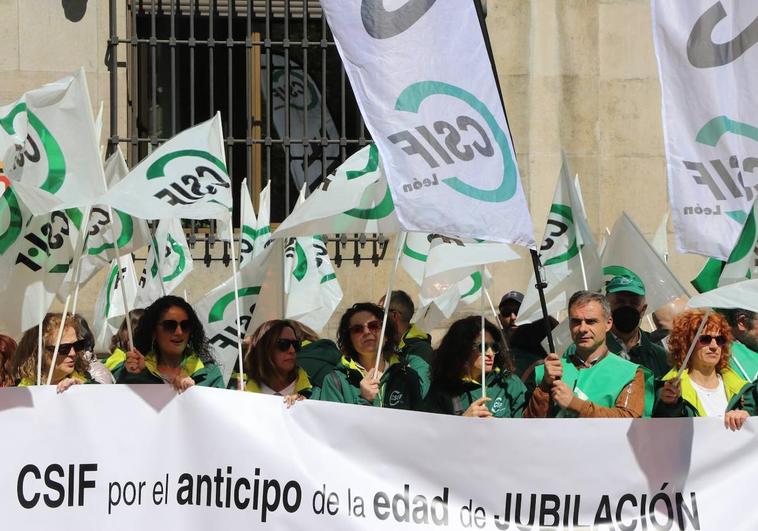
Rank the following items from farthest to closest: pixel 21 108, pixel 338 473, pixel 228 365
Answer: pixel 228 365 < pixel 21 108 < pixel 338 473

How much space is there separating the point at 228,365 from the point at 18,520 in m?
2.45

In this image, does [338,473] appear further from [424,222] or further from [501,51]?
[501,51]

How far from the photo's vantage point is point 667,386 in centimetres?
664

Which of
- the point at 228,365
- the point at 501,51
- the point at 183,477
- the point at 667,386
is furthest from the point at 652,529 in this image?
the point at 501,51

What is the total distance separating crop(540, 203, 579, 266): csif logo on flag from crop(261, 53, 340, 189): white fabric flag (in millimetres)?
3829

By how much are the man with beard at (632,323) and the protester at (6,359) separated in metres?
3.24


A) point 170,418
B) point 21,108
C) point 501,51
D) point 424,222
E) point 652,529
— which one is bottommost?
point 652,529

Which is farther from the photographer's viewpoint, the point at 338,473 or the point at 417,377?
the point at 417,377

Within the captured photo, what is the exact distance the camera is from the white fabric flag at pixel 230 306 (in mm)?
9047

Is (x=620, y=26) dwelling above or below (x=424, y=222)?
above

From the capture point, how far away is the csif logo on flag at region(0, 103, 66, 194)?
7.11 m

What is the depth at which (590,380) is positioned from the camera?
22.7 ft

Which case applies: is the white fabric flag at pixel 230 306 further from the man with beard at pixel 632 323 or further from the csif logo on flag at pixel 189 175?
the man with beard at pixel 632 323

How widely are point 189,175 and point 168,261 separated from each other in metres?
2.47
